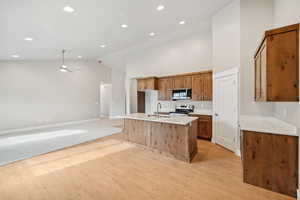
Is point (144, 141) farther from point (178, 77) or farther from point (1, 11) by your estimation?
point (1, 11)

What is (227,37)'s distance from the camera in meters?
4.04

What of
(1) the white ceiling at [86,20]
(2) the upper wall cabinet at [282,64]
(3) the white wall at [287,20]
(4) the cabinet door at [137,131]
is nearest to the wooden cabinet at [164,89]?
(1) the white ceiling at [86,20]

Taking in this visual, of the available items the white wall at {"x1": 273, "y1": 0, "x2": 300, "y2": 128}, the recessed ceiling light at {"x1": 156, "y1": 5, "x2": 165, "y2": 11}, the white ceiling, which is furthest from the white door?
the recessed ceiling light at {"x1": 156, "y1": 5, "x2": 165, "y2": 11}

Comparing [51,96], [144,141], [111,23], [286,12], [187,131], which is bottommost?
[144,141]

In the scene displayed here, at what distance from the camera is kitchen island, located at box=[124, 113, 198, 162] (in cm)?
324

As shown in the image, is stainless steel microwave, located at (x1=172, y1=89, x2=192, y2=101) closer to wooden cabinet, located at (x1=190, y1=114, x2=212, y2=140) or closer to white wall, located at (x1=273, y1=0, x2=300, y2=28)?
wooden cabinet, located at (x1=190, y1=114, x2=212, y2=140)

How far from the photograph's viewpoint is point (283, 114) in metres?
2.83

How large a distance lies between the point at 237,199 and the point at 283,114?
1.88m

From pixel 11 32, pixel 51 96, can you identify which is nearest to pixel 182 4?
pixel 11 32

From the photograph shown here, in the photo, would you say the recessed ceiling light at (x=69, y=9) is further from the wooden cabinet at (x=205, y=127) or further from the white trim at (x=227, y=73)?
the wooden cabinet at (x=205, y=127)

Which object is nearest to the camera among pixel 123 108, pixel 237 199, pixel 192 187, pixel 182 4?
pixel 237 199

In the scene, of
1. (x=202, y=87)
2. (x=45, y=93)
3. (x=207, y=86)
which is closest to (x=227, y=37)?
(x=207, y=86)

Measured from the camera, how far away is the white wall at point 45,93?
6.18 meters

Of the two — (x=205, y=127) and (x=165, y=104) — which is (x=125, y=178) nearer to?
(x=205, y=127)
